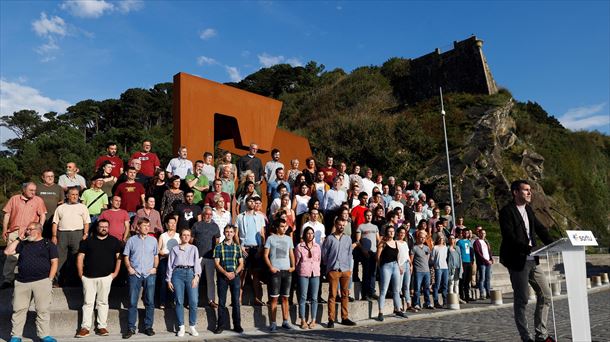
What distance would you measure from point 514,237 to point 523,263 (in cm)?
27

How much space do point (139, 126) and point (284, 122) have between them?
19349mm

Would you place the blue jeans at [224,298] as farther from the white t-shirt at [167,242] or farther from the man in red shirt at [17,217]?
the man in red shirt at [17,217]

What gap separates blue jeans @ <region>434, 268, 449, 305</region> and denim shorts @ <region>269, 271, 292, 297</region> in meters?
3.82

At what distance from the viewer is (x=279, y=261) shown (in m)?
7.25

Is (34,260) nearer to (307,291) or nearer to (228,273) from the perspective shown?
(228,273)

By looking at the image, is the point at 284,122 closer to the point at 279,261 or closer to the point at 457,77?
the point at 457,77

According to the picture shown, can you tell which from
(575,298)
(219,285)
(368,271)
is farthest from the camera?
(368,271)

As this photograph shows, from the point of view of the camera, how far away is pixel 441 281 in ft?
33.7

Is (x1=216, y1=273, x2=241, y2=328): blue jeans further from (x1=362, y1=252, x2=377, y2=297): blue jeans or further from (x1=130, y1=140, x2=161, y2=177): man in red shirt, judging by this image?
(x1=130, y1=140, x2=161, y2=177): man in red shirt

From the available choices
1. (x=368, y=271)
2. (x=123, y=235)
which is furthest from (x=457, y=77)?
(x=123, y=235)

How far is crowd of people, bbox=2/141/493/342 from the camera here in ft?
21.3

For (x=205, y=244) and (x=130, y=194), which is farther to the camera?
(x=130, y=194)

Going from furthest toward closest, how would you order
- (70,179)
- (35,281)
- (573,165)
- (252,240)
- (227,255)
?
(573,165) → (70,179) → (252,240) → (227,255) → (35,281)

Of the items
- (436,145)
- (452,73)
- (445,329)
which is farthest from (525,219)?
(452,73)
